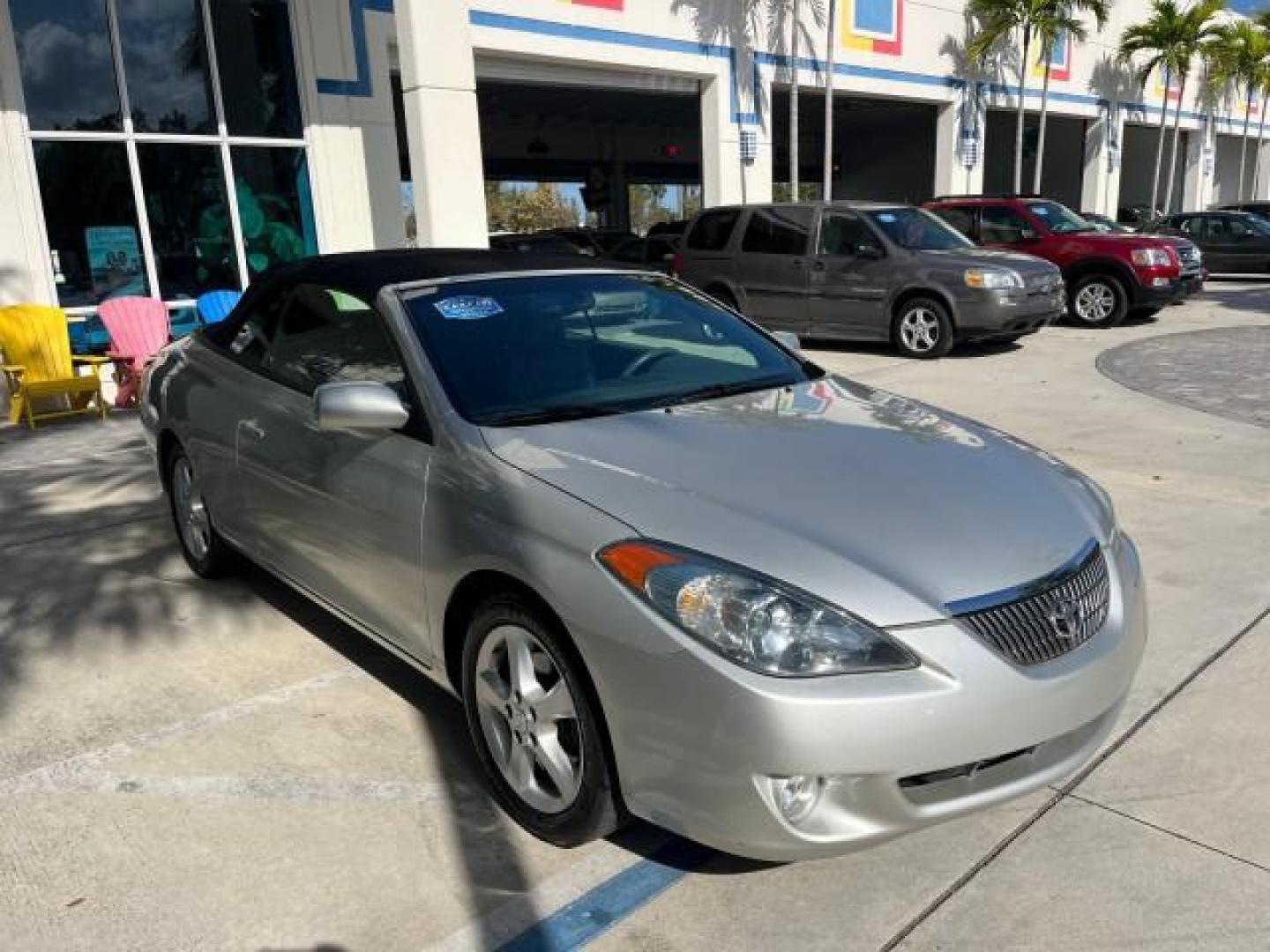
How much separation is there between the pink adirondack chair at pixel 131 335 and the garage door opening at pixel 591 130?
6.23m

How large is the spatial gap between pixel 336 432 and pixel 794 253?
30.1ft

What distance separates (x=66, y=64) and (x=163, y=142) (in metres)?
1.09

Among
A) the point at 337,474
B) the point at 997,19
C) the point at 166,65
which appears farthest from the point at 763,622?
the point at 997,19

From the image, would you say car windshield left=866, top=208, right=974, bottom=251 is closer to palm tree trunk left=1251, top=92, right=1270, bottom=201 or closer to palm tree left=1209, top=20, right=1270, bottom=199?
palm tree left=1209, top=20, right=1270, bottom=199

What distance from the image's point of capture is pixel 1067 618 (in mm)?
2490

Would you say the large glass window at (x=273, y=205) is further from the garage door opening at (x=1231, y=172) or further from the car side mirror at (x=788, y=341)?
the garage door opening at (x=1231, y=172)

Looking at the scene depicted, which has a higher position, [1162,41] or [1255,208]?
[1162,41]

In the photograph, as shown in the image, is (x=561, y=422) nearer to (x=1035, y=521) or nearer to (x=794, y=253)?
(x=1035, y=521)

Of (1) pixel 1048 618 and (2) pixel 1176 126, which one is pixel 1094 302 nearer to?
(1) pixel 1048 618

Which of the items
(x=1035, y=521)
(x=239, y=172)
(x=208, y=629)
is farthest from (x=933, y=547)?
(x=239, y=172)

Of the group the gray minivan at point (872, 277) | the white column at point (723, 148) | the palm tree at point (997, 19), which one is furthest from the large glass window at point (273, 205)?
the palm tree at point (997, 19)

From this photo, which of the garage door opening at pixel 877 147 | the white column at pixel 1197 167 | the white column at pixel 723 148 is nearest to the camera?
the white column at pixel 723 148

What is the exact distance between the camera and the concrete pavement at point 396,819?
2.47 metres

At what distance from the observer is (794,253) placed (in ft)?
38.7
